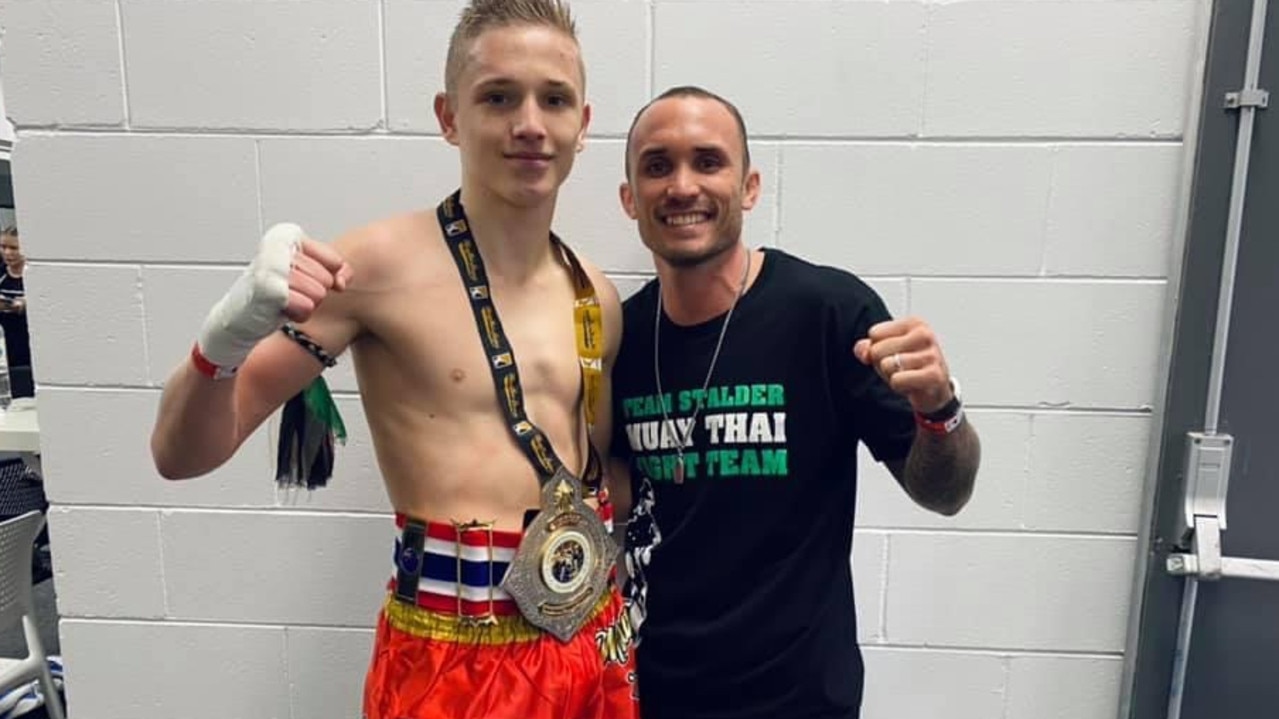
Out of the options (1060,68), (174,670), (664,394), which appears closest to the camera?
(664,394)

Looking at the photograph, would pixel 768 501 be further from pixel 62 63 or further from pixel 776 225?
pixel 62 63

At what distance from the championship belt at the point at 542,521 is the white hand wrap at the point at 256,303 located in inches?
9.1

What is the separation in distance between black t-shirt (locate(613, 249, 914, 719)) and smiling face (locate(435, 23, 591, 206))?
28 cm

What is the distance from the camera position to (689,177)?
96 cm

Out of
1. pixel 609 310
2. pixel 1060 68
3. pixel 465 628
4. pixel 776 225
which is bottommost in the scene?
pixel 465 628

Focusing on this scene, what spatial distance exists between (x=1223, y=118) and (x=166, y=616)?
1813mm

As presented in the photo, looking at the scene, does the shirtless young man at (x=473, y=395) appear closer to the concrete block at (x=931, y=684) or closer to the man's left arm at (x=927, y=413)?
the man's left arm at (x=927, y=413)

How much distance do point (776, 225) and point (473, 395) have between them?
568 mm

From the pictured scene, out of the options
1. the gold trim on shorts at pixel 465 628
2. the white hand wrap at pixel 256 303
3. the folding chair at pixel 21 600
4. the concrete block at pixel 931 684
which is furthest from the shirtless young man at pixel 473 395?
the folding chair at pixel 21 600

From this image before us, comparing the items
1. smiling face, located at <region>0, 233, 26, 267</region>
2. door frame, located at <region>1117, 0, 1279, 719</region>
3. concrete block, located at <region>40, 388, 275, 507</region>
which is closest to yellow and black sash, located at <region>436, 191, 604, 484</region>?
concrete block, located at <region>40, 388, 275, 507</region>

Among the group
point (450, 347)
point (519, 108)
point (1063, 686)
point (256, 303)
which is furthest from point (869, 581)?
point (256, 303)

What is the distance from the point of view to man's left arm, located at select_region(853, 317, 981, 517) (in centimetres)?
80

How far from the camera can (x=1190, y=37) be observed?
115 centimetres

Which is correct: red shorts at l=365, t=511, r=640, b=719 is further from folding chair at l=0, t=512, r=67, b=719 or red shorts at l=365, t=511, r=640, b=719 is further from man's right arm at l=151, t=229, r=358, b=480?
folding chair at l=0, t=512, r=67, b=719
